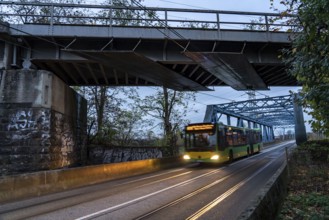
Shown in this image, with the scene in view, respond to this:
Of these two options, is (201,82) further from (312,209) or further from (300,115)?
(300,115)

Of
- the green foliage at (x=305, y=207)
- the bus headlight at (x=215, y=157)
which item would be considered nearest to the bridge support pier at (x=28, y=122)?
the green foliage at (x=305, y=207)

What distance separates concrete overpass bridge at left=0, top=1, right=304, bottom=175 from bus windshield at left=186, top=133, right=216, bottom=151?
14.7ft

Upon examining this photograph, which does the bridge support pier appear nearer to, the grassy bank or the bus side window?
the grassy bank

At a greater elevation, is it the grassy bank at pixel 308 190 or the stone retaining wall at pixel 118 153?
the stone retaining wall at pixel 118 153

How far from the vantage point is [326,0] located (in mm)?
4918

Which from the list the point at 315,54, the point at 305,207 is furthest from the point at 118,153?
the point at 315,54

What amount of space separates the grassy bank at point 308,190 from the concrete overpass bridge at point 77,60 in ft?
19.0

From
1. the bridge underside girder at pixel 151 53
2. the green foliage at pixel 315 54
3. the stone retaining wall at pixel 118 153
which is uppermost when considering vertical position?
the bridge underside girder at pixel 151 53

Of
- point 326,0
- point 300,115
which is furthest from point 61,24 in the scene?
point 300,115

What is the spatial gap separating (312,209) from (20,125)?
11.1 metres

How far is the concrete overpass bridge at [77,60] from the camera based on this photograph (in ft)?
42.3

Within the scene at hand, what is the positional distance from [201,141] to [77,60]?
11.2 meters

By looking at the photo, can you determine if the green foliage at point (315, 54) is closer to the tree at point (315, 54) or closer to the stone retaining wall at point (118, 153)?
the tree at point (315, 54)

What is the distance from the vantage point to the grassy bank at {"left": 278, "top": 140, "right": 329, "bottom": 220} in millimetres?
7245
